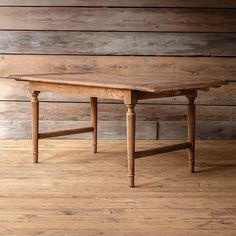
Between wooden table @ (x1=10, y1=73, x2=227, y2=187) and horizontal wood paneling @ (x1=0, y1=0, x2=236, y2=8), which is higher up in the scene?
horizontal wood paneling @ (x1=0, y1=0, x2=236, y2=8)

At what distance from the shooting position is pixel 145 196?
2742mm

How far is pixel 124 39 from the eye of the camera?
425cm

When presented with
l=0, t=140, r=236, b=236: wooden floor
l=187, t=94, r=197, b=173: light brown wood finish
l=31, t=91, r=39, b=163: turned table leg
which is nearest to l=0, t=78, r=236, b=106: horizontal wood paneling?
l=0, t=140, r=236, b=236: wooden floor

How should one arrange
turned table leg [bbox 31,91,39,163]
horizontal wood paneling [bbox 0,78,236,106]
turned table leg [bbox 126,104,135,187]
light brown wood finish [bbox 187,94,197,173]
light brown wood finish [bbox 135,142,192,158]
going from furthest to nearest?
1. horizontal wood paneling [bbox 0,78,236,106]
2. turned table leg [bbox 31,91,39,163]
3. light brown wood finish [bbox 187,94,197,173]
4. light brown wood finish [bbox 135,142,192,158]
5. turned table leg [bbox 126,104,135,187]

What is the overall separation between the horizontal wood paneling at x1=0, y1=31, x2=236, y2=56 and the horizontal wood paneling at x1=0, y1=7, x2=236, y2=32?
0.17 ft

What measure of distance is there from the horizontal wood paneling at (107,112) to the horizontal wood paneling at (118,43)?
464mm

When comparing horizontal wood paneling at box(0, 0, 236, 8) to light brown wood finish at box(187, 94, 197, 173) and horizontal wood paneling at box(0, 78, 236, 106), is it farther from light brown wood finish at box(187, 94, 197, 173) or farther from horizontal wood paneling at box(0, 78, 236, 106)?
light brown wood finish at box(187, 94, 197, 173)

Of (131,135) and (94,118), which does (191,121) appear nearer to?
(131,135)

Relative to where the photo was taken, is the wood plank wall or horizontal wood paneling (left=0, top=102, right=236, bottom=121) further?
horizontal wood paneling (left=0, top=102, right=236, bottom=121)

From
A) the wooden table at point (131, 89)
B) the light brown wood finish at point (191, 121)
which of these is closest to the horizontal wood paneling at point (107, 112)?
the wooden table at point (131, 89)

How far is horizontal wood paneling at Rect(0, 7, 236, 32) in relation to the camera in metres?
4.21

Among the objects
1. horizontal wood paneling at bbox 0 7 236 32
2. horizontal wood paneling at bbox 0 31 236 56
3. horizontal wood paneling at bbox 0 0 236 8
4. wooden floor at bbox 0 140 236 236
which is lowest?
wooden floor at bbox 0 140 236 236

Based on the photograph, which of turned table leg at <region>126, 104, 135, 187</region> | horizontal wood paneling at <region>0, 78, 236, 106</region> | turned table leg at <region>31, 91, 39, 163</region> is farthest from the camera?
horizontal wood paneling at <region>0, 78, 236, 106</region>

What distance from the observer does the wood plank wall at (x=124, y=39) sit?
4.21 metres
